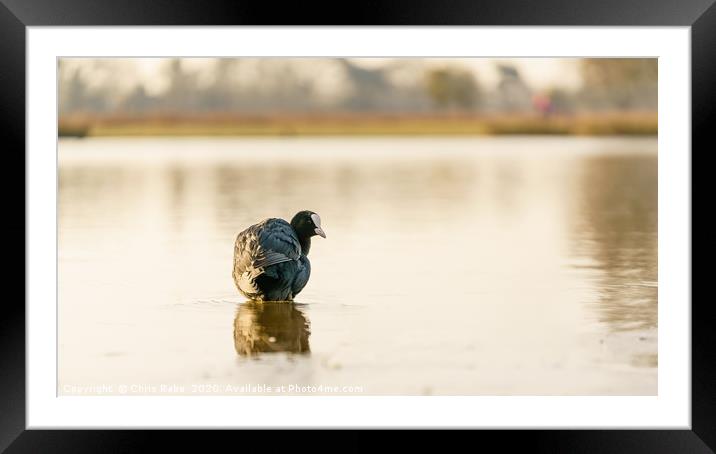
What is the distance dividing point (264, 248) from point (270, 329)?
2.94 feet

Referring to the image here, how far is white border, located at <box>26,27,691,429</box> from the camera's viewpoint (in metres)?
5.56

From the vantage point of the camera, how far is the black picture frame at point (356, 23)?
5.46 m

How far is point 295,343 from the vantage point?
7461 millimetres

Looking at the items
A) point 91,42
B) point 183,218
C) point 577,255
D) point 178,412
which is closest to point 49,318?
point 178,412

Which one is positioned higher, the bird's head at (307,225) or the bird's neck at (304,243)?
the bird's head at (307,225)

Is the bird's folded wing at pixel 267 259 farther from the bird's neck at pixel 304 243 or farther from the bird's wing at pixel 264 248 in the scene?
the bird's neck at pixel 304 243

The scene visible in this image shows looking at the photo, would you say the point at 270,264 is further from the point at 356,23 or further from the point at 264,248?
the point at 356,23

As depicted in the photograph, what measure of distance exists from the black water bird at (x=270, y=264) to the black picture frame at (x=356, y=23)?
310cm

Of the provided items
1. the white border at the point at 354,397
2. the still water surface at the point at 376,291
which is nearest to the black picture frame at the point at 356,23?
the white border at the point at 354,397

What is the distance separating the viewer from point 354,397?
224 inches

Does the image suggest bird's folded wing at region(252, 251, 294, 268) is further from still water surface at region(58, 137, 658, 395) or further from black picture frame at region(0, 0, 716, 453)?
black picture frame at region(0, 0, 716, 453)

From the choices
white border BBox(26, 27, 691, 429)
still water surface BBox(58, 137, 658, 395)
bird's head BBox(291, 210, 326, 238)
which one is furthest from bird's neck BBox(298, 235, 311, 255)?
white border BBox(26, 27, 691, 429)

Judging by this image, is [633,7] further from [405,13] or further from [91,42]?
[91,42]

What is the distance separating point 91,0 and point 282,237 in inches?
136
